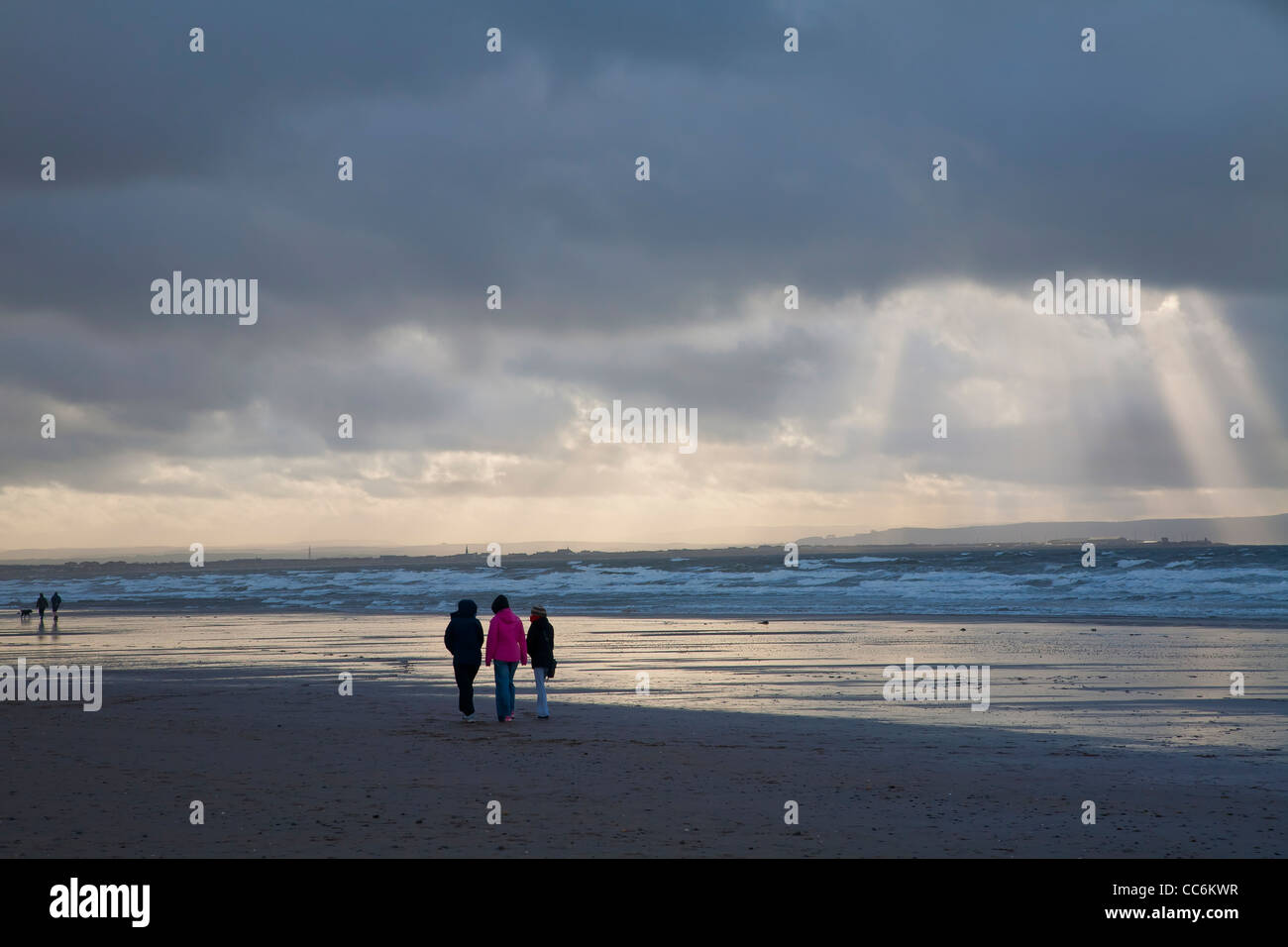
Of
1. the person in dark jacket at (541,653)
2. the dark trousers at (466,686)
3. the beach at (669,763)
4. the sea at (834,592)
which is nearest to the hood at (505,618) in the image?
the person in dark jacket at (541,653)

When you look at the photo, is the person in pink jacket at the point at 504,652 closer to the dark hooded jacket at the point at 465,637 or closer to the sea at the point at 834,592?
the dark hooded jacket at the point at 465,637

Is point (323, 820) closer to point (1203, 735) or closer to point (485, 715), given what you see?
point (485, 715)

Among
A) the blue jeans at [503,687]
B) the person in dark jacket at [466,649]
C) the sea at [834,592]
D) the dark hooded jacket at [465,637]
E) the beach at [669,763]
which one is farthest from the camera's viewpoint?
the sea at [834,592]

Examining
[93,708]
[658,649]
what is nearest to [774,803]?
[93,708]

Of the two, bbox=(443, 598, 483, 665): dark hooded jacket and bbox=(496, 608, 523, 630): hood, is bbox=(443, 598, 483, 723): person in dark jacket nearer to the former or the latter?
bbox=(443, 598, 483, 665): dark hooded jacket

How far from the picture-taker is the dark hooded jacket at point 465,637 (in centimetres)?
1631

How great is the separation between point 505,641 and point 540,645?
543 millimetres

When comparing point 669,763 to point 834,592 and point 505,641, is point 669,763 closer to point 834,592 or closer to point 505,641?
point 505,641

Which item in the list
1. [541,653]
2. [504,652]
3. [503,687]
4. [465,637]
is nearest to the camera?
[503,687]

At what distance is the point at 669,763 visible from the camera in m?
12.1

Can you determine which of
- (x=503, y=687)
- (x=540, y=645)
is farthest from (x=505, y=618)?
(x=503, y=687)

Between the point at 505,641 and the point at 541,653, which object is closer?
the point at 505,641

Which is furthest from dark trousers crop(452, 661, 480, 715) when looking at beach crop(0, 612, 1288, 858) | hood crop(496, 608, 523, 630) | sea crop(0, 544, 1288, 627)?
sea crop(0, 544, 1288, 627)

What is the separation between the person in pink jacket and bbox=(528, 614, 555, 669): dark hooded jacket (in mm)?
146
